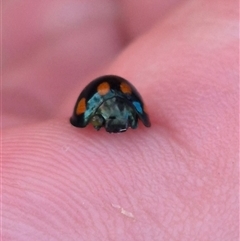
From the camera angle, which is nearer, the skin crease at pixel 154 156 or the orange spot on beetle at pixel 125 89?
the skin crease at pixel 154 156

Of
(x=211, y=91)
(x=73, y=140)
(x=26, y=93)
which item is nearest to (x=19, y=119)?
(x=26, y=93)

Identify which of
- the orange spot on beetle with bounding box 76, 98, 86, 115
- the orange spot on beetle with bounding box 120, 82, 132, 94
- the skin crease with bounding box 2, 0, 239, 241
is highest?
the orange spot on beetle with bounding box 120, 82, 132, 94

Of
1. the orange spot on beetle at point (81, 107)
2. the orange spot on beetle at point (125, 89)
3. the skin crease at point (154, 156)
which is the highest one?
the orange spot on beetle at point (125, 89)

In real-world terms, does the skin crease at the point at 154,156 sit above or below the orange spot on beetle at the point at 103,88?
below

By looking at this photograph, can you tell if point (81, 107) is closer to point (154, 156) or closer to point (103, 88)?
point (103, 88)

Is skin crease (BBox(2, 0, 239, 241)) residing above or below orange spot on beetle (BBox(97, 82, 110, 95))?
below

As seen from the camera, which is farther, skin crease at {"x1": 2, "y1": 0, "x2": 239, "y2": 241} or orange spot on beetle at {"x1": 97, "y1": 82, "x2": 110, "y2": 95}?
orange spot on beetle at {"x1": 97, "y1": 82, "x2": 110, "y2": 95}

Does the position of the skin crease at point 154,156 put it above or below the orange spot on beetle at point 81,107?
below

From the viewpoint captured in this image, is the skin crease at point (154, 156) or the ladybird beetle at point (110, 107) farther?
the ladybird beetle at point (110, 107)
